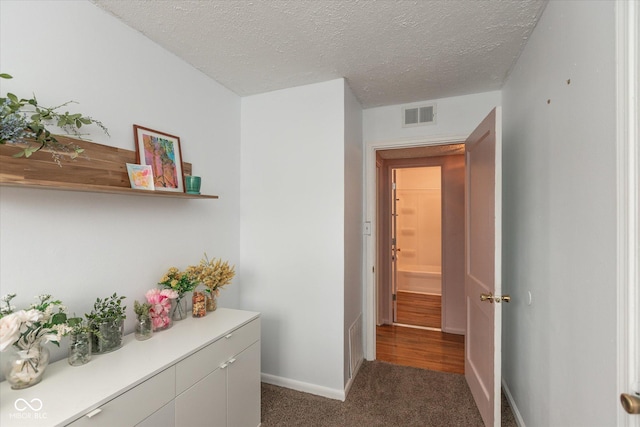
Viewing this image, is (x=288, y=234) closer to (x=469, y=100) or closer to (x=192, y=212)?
(x=192, y=212)

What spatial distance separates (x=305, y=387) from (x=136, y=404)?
1510 mm

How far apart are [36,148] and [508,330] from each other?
3080 mm

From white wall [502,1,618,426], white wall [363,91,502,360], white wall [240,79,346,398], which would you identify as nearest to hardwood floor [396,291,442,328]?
white wall [363,91,502,360]

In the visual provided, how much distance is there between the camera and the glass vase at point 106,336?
1311 mm

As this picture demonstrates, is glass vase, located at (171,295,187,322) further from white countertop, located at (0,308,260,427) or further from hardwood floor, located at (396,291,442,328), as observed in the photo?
hardwood floor, located at (396,291,442,328)

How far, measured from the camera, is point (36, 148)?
3.93ft

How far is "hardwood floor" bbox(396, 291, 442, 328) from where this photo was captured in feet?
12.9

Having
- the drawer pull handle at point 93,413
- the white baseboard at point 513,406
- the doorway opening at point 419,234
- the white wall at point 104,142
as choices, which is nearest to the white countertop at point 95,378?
the drawer pull handle at point 93,413

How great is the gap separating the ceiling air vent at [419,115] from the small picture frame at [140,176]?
220 cm

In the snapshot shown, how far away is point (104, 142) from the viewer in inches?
60.0

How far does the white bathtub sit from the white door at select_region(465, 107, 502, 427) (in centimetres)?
294

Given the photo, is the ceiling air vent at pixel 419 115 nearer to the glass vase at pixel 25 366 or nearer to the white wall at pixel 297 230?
the white wall at pixel 297 230

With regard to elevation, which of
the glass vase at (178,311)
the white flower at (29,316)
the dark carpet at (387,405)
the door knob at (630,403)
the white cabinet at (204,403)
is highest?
the white flower at (29,316)

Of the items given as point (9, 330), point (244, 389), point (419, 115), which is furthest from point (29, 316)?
point (419, 115)
